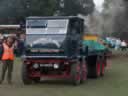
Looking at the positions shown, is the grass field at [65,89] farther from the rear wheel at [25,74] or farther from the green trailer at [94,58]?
the green trailer at [94,58]

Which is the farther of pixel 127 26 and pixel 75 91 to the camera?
pixel 127 26

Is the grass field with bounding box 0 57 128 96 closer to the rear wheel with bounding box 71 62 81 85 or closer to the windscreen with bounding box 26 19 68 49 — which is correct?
the rear wheel with bounding box 71 62 81 85

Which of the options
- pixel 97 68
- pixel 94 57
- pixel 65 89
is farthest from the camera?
pixel 97 68

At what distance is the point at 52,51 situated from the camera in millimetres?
19219

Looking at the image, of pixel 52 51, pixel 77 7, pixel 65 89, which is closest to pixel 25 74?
pixel 52 51

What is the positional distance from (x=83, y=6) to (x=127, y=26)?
3218 centimetres

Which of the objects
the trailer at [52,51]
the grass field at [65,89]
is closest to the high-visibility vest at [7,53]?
the trailer at [52,51]

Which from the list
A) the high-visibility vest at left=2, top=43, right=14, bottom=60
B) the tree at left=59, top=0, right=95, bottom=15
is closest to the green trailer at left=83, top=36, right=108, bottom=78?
the high-visibility vest at left=2, top=43, right=14, bottom=60

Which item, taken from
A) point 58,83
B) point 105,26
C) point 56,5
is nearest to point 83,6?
point 56,5

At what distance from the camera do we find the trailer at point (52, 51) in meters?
19.2

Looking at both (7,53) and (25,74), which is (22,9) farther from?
(25,74)

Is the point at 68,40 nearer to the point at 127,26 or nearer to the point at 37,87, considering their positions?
the point at 37,87

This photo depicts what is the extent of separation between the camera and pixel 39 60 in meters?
19.3

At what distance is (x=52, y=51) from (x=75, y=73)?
1110 mm
